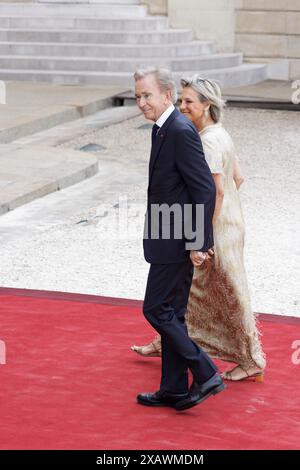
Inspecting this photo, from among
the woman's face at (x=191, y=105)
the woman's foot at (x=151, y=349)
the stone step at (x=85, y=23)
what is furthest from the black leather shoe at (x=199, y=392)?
the stone step at (x=85, y=23)

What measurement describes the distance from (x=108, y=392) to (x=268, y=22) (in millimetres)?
15836

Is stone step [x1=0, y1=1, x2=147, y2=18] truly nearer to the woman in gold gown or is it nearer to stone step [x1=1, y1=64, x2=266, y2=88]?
stone step [x1=1, y1=64, x2=266, y2=88]

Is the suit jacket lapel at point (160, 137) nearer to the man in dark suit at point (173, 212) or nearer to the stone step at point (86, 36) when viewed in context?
the man in dark suit at point (173, 212)

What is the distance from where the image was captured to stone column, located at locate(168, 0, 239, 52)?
21.2m

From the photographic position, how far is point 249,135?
1556cm

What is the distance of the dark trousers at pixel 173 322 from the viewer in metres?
5.92

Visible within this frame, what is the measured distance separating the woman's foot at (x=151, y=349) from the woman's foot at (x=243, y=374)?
0.45m

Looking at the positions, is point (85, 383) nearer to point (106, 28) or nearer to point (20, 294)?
point (20, 294)

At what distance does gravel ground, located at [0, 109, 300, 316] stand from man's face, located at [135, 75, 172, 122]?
2607mm

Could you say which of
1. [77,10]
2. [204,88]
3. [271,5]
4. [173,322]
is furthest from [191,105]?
[271,5]

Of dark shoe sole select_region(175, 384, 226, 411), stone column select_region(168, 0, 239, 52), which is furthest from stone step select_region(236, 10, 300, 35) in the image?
dark shoe sole select_region(175, 384, 226, 411)

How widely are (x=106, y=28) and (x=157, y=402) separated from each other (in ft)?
49.5

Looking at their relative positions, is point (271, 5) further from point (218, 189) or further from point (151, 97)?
point (151, 97)

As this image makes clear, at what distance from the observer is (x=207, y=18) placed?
21.3 m
